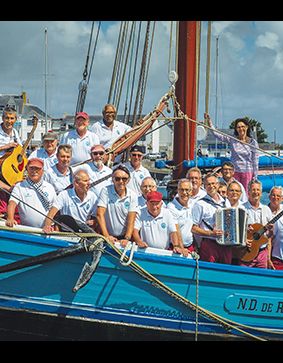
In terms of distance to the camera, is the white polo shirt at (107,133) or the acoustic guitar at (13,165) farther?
the white polo shirt at (107,133)

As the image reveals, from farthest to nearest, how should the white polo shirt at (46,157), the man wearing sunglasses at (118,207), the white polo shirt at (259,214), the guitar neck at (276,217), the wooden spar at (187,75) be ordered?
the wooden spar at (187,75) → the white polo shirt at (46,157) → the white polo shirt at (259,214) → the guitar neck at (276,217) → the man wearing sunglasses at (118,207)

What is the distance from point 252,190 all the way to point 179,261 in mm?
1134

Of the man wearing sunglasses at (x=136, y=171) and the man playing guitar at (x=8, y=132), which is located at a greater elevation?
the man playing guitar at (x=8, y=132)

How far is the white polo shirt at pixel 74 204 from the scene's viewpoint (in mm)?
6535

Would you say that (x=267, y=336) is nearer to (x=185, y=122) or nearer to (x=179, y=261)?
(x=179, y=261)

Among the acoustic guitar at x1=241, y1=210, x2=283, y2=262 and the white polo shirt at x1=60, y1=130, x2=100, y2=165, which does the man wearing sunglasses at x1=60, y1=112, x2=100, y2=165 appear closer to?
the white polo shirt at x1=60, y1=130, x2=100, y2=165

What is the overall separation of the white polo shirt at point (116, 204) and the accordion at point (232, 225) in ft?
2.90

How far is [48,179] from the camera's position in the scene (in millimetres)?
7199

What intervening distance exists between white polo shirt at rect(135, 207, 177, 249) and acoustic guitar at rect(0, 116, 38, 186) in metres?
1.77

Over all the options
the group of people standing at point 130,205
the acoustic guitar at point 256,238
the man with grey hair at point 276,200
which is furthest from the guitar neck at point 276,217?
the man with grey hair at point 276,200

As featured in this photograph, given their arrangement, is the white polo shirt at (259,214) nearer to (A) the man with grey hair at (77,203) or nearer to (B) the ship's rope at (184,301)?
(B) the ship's rope at (184,301)

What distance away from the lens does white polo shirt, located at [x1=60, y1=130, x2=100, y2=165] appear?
794cm

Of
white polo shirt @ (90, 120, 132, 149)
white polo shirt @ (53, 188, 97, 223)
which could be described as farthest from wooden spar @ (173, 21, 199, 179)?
white polo shirt @ (53, 188, 97, 223)
